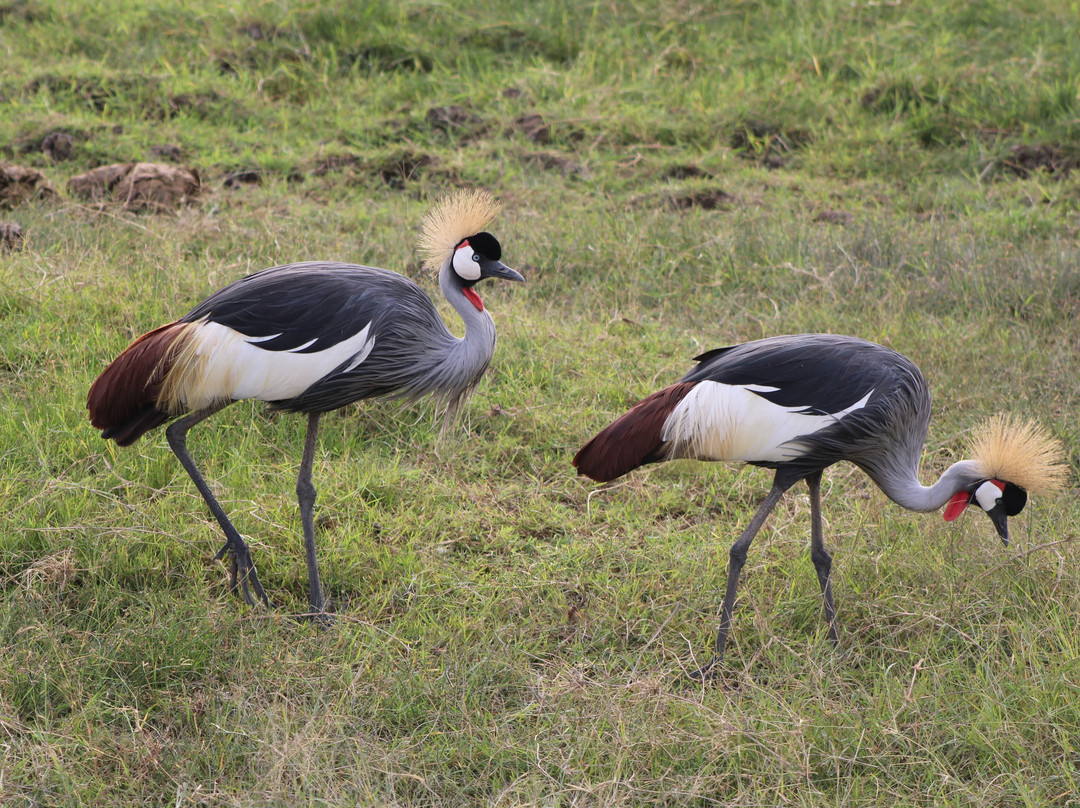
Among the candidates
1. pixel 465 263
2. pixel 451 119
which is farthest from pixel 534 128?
pixel 465 263

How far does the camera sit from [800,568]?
11.2 feet

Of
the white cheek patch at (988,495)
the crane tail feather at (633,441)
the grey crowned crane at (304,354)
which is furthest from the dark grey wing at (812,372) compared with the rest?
the grey crowned crane at (304,354)

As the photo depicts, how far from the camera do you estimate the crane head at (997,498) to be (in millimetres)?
3004

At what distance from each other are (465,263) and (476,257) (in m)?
0.05

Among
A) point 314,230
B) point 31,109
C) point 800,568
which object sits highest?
point 31,109

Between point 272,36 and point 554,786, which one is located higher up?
point 272,36

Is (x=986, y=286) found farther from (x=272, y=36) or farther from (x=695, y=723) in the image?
(x=272, y=36)

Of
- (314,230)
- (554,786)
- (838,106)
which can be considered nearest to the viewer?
(554,786)

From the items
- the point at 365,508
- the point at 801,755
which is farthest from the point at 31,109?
the point at 801,755

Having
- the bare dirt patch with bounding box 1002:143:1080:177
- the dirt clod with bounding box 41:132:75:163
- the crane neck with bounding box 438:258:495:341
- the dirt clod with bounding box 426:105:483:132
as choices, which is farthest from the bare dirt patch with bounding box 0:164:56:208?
the bare dirt patch with bounding box 1002:143:1080:177

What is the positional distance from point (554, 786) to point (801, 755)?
2.03ft

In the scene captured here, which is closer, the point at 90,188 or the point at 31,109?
the point at 90,188

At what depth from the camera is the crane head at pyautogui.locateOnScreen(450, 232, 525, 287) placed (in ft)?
10.8

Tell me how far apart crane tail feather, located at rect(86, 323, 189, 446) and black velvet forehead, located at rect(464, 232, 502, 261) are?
902mm
